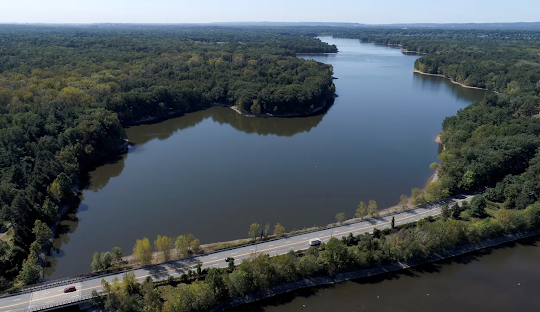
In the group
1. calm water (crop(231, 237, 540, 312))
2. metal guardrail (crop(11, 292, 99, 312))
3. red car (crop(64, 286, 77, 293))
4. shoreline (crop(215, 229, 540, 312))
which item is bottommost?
calm water (crop(231, 237, 540, 312))

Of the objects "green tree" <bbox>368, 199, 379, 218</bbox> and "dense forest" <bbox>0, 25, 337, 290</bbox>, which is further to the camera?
"green tree" <bbox>368, 199, 379, 218</bbox>

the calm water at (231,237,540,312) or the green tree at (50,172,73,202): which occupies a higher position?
the green tree at (50,172,73,202)

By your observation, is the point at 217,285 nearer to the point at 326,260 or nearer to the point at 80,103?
the point at 326,260

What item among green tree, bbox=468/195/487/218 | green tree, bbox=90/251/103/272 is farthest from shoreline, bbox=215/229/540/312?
green tree, bbox=90/251/103/272

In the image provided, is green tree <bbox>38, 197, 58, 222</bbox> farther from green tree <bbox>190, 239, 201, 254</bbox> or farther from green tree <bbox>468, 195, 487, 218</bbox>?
green tree <bbox>468, 195, 487, 218</bbox>

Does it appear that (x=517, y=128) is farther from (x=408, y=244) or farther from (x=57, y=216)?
(x=57, y=216)

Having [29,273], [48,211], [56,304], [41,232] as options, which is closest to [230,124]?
[48,211]
